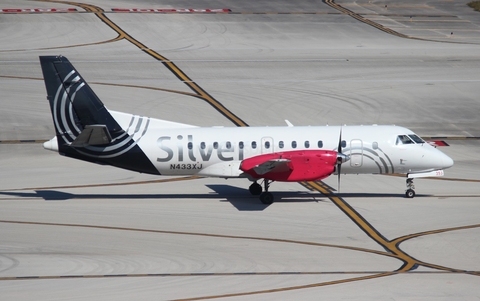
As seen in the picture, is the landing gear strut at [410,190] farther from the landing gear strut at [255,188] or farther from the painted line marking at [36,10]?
the painted line marking at [36,10]

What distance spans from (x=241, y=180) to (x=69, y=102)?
9647 millimetres

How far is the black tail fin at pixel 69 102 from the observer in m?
30.6

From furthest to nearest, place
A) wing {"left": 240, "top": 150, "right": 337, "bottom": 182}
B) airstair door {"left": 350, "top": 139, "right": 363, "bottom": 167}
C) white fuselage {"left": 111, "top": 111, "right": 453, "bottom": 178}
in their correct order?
airstair door {"left": 350, "top": 139, "right": 363, "bottom": 167}, white fuselage {"left": 111, "top": 111, "right": 453, "bottom": 178}, wing {"left": 240, "top": 150, "right": 337, "bottom": 182}

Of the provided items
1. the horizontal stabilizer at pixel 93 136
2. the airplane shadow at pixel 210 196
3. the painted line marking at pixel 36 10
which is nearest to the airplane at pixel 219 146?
the horizontal stabilizer at pixel 93 136

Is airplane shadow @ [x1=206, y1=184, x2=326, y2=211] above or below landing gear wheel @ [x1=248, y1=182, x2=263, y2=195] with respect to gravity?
below

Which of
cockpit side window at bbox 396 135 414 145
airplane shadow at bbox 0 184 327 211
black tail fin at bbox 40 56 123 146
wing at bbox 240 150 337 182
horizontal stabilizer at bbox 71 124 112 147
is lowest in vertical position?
airplane shadow at bbox 0 184 327 211

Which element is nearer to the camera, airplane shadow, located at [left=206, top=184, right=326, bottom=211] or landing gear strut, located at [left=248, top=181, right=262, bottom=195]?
airplane shadow, located at [left=206, top=184, right=326, bottom=211]

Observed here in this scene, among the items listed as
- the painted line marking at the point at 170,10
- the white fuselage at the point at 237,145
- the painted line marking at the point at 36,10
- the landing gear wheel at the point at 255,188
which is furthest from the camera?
the painted line marking at the point at 170,10

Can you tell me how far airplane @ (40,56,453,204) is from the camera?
30.7 m

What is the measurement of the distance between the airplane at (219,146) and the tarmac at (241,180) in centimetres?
155

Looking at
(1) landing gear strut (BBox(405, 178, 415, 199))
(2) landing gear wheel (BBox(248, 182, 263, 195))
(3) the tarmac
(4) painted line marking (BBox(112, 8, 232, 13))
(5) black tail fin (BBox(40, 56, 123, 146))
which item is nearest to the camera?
(3) the tarmac

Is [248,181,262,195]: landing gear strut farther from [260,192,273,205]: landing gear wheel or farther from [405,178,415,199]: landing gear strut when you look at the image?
[405,178,415,199]: landing gear strut

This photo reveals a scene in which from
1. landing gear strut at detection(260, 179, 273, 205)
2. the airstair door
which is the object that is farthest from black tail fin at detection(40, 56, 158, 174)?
the airstair door

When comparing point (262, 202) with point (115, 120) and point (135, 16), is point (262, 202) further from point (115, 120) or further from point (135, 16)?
point (135, 16)
